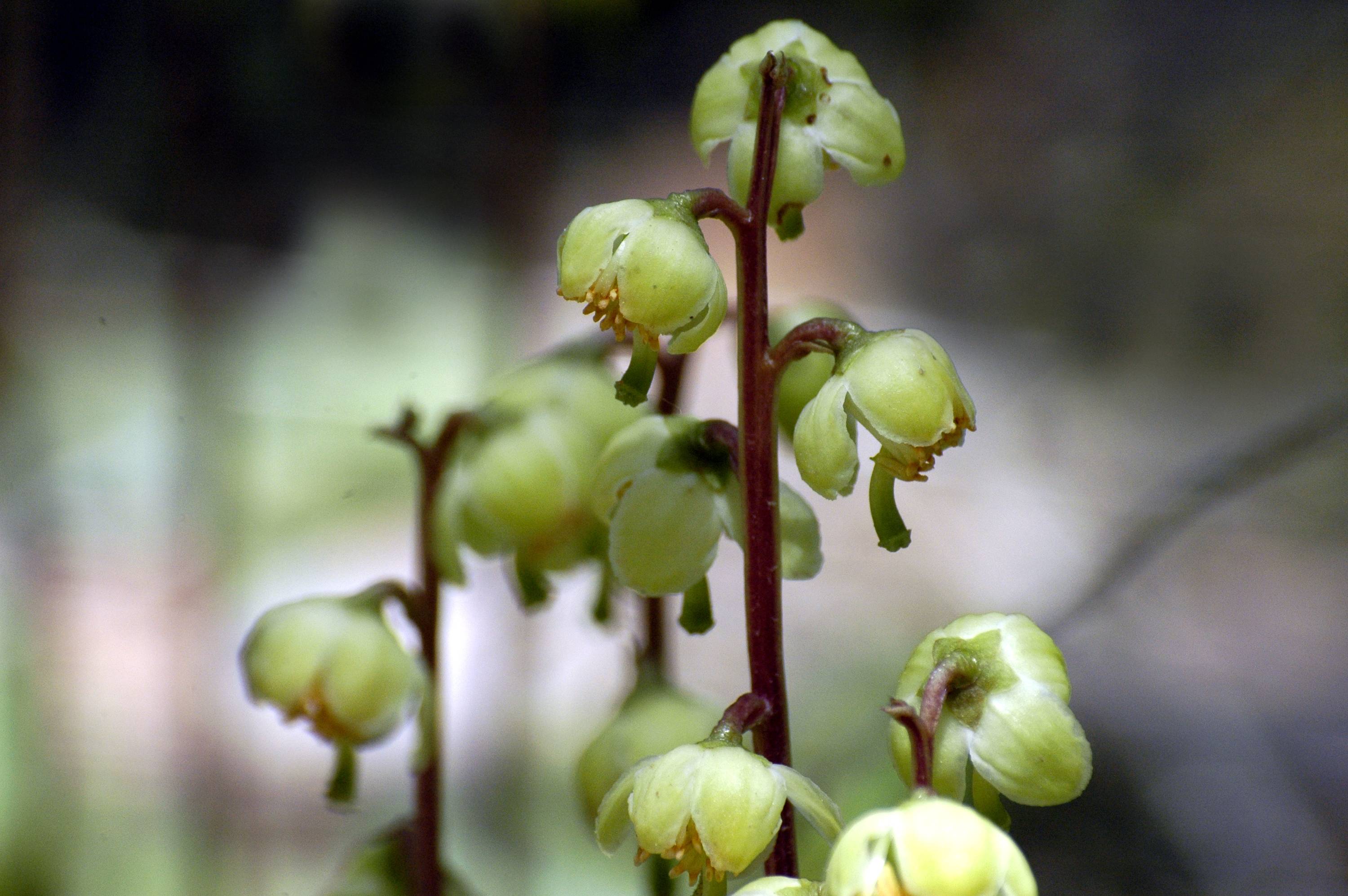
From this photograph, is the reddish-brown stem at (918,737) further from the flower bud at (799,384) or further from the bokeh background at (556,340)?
the bokeh background at (556,340)

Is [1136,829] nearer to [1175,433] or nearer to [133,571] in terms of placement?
[1175,433]

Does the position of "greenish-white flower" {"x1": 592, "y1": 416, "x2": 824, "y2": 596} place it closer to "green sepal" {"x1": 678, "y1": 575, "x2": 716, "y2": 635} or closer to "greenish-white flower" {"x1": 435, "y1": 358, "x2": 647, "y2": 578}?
"green sepal" {"x1": 678, "y1": 575, "x2": 716, "y2": 635}

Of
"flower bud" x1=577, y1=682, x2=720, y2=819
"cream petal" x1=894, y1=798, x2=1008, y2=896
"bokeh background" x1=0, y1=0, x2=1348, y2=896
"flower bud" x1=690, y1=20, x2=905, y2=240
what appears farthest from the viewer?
"bokeh background" x1=0, y1=0, x2=1348, y2=896

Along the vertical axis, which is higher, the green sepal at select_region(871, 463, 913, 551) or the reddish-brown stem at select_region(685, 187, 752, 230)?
the reddish-brown stem at select_region(685, 187, 752, 230)

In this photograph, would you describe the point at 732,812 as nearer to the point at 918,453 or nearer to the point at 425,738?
the point at 918,453

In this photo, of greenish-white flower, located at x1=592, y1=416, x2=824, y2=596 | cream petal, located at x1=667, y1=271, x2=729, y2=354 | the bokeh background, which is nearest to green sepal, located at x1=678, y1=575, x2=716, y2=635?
greenish-white flower, located at x1=592, y1=416, x2=824, y2=596

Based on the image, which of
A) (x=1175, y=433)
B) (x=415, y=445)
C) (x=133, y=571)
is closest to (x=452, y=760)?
(x=133, y=571)

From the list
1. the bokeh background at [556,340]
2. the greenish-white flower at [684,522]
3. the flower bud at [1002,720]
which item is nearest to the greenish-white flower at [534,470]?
the greenish-white flower at [684,522]
